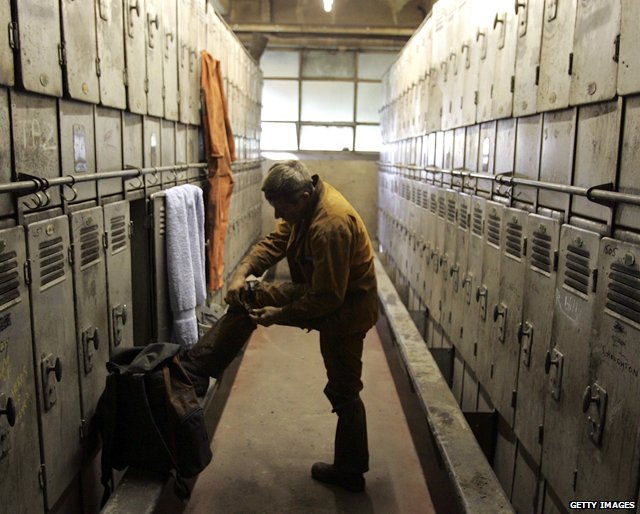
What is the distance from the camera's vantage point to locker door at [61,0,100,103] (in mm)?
2185

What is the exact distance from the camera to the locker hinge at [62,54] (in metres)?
2.12

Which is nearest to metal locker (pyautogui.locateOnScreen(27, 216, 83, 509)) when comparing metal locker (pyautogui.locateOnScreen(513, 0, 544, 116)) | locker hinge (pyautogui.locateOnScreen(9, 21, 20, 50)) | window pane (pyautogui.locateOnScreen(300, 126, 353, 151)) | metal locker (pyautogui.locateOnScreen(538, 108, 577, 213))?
locker hinge (pyautogui.locateOnScreen(9, 21, 20, 50))

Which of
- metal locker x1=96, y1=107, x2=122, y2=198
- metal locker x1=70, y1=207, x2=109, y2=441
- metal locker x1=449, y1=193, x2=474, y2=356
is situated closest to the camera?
metal locker x1=70, y1=207, x2=109, y2=441

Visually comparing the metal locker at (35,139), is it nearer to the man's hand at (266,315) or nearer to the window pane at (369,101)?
the man's hand at (266,315)

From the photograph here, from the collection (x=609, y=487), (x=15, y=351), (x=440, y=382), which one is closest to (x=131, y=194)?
(x=15, y=351)

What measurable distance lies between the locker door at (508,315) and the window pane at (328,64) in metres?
7.73

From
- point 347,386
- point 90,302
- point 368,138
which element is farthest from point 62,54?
point 368,138

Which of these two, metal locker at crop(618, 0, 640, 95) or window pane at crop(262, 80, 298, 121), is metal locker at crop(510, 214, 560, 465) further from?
window pane at crop(262, 80, 298, 121)

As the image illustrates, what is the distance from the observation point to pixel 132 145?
9.96 feet

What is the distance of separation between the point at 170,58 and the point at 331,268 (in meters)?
1.87

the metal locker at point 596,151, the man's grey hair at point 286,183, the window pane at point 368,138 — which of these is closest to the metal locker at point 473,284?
the metal locker at point 596,151

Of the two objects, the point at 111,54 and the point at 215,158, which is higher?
the point at 111,54

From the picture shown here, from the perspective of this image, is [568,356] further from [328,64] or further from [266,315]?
[328,64]

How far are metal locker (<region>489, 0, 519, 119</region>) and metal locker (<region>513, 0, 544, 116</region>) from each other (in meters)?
0.06
